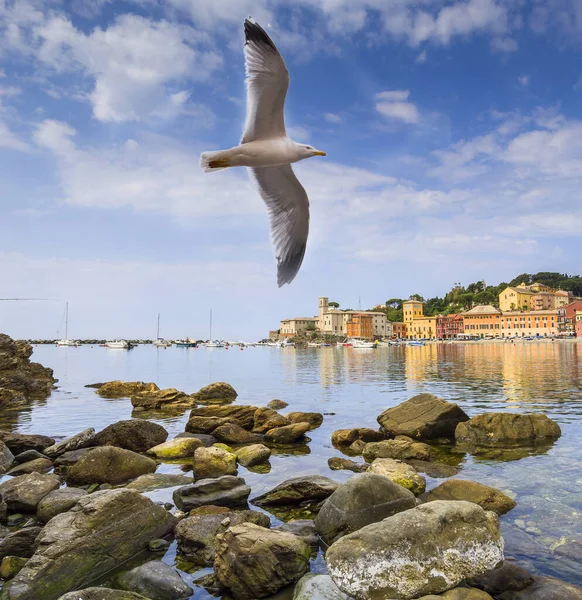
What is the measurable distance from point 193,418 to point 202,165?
502 inches

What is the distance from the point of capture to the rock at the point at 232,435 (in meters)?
14.6

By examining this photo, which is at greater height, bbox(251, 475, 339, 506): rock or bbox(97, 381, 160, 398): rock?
bbox(251, 475, 339, 506): rock

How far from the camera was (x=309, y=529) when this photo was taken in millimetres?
7422

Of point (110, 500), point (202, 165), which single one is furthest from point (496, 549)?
point (202, 165)

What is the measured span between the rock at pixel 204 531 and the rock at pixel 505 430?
8.79m

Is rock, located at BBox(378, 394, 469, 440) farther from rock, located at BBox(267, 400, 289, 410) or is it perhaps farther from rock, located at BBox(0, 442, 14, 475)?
rock, located at BBox(0, 442, 14, 475)

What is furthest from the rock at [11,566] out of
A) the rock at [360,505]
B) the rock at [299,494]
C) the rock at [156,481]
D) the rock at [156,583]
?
the rock at [360,505]

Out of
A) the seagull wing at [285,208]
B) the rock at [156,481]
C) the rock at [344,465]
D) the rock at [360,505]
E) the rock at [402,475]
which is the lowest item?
the rock at [344,465]

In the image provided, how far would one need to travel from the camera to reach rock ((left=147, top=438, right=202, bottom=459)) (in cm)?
1282

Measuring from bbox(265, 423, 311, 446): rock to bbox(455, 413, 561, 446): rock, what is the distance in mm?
4627

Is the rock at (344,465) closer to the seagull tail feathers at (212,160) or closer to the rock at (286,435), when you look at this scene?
the rock at (286,435)

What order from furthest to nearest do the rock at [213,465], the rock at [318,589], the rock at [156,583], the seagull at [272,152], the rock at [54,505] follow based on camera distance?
the rock at [213,465] < the rock at [54,505] < the rock at [156,583] < the rock at [318,589] < the seagull at [272,152]

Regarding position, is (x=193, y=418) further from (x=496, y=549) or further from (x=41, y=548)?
(x=496, y=549)

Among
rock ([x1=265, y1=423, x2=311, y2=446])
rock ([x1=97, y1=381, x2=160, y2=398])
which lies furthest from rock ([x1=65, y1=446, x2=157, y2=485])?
rock ([x1=97, y1=381, x2=160, y2=398])
